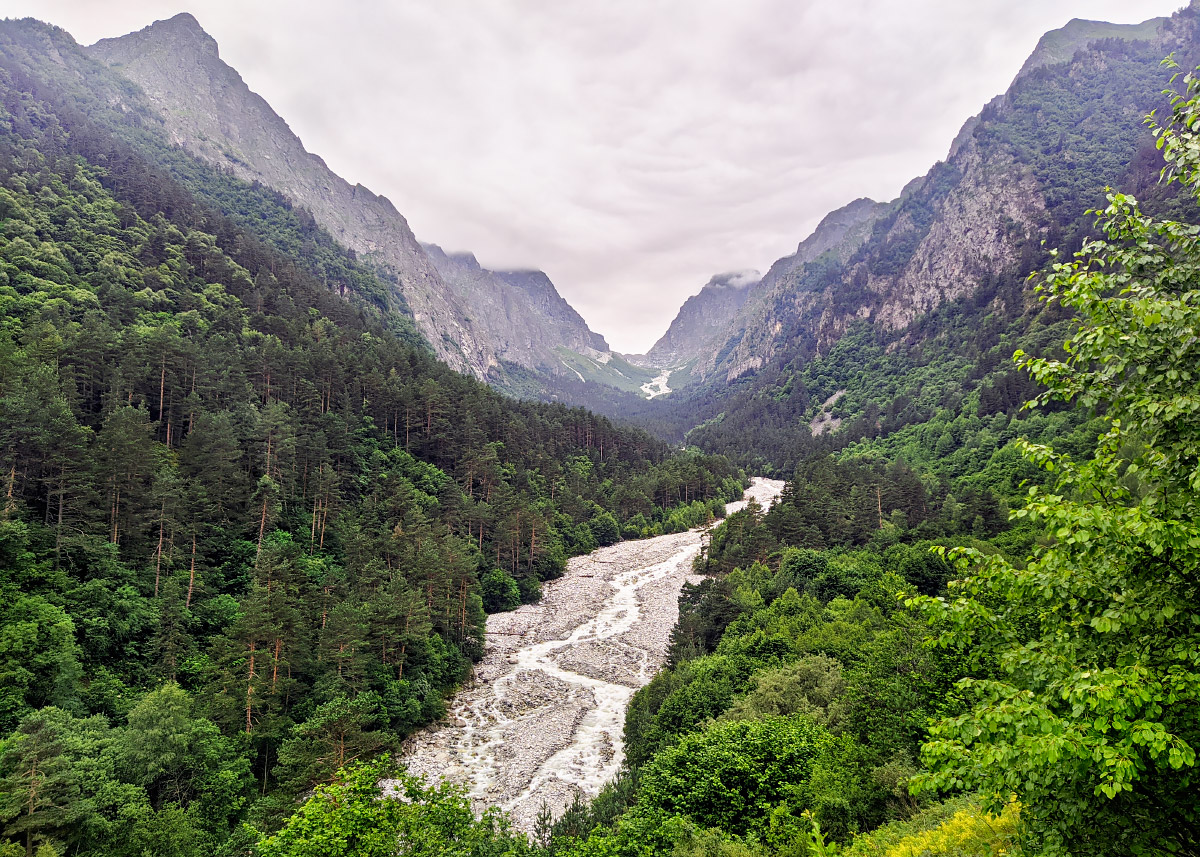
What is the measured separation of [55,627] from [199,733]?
10.4 meters

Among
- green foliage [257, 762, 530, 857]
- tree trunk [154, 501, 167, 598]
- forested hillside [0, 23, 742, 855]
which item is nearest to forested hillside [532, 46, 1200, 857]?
green foliage [257, 762, 530, 857]

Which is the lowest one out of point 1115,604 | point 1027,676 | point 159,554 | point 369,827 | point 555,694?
point 555,694

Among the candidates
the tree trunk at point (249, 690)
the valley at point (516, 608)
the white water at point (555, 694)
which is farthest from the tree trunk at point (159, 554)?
the white water at point (555, 694)

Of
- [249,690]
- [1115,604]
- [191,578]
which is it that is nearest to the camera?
[1115,604]

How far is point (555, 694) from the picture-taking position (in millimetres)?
48688

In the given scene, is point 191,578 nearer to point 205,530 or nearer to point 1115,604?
point 205,530

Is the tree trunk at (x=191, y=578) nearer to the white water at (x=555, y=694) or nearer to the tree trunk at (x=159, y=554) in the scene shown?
the tree trunk at (x=159, y=554)

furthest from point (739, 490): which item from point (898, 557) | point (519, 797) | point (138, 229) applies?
point (138, 229)

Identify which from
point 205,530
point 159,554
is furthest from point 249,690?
point 205,530

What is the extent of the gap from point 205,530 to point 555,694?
3308 centimetres

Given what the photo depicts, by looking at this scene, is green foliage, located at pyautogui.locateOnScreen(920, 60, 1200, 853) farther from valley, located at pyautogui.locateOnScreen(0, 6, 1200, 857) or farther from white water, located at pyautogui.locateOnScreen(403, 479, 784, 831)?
white water, located at pyautogui.locateOnScreen(403, 479, 784, 831)

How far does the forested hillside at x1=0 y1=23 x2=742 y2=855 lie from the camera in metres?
28.2

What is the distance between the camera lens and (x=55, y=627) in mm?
31031

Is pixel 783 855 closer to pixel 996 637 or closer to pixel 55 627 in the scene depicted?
pixel 996 637
